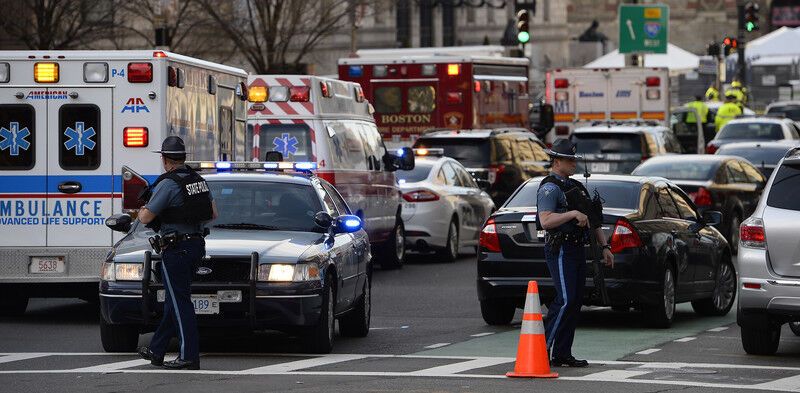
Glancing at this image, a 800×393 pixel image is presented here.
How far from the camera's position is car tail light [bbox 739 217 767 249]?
43.8 feet

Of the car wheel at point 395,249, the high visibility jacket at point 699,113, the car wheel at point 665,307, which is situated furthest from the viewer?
the high visibility jacket at point 699,113

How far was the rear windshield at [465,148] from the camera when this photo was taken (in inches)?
1120

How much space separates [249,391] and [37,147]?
585 cm

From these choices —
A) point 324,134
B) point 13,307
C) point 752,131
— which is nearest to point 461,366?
point 13,307

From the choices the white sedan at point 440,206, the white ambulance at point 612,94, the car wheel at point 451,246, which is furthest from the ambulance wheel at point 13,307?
the white ambulance at point 612,94

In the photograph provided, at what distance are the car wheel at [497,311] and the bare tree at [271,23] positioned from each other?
2727 centimetres

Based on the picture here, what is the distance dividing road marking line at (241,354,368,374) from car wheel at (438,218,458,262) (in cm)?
1138

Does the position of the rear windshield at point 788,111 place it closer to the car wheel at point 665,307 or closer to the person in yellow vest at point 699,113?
the person in yellow vest at point 699,113

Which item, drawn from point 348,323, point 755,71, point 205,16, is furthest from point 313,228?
point 755,71

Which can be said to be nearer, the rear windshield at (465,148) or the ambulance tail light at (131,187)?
the ambulance tail light at (131,187)

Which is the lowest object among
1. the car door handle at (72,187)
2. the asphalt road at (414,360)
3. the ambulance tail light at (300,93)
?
the asphalt road at (414,360)

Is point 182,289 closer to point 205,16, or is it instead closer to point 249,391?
point 249,391

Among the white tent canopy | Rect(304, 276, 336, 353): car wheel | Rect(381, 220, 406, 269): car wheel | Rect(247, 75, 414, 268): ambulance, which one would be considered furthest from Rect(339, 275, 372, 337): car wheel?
the white tent canopy

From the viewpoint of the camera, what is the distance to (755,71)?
235 feet
